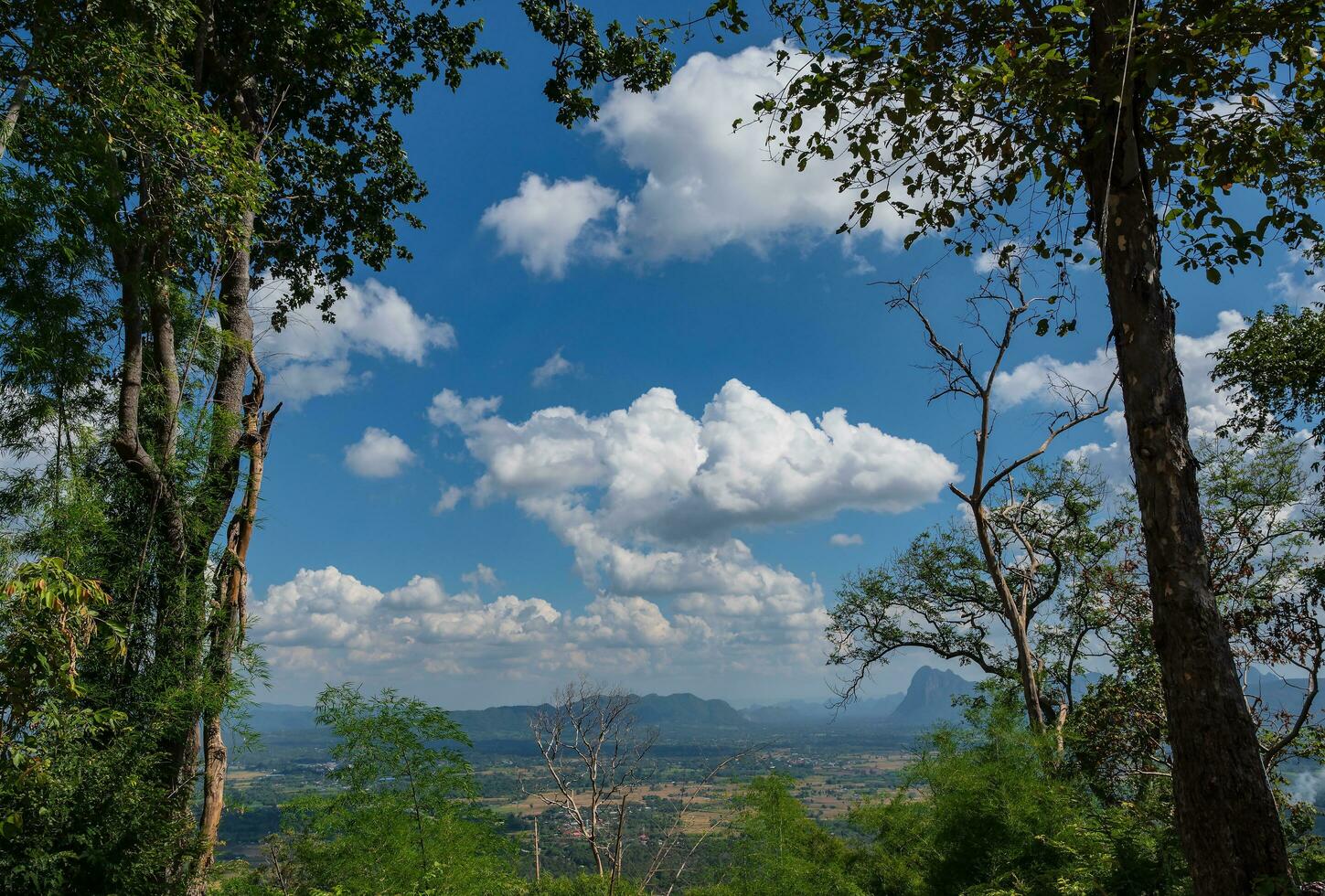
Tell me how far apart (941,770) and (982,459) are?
10.9 feet

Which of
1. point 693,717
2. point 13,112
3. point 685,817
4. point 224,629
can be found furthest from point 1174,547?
point 693,717

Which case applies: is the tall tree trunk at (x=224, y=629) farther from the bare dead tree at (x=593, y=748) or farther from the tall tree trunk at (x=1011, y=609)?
the tall tree trunk at (x=1011, y=609)

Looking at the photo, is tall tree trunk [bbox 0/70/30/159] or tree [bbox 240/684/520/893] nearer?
tall tree trunk [bbox 0/70/30/159]

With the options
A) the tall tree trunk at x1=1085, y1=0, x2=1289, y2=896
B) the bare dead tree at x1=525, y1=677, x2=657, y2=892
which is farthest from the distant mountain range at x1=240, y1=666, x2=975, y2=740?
the tall tree trunk at x1=1085, y1=0, x2=1289, y2=896

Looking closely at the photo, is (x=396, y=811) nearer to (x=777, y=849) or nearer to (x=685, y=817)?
(x=685, y=817)

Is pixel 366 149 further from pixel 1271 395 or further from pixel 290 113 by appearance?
pixel 1271 395

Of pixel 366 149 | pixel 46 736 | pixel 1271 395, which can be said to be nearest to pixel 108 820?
pixel 46 736

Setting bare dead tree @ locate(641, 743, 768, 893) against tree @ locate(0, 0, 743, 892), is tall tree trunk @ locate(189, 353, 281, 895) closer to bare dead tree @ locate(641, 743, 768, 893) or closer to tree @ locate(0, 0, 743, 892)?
tree @ locate(0, 0, 743, 892)

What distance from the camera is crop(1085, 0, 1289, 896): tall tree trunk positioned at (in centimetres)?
230

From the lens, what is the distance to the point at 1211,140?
11.2ft

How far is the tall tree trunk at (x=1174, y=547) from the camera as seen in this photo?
2305 millimetres

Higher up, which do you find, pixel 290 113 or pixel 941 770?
pixel 290 113

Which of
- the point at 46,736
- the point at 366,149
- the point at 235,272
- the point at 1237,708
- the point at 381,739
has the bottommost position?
the point at 381,739

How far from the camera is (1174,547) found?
8.50 ft
